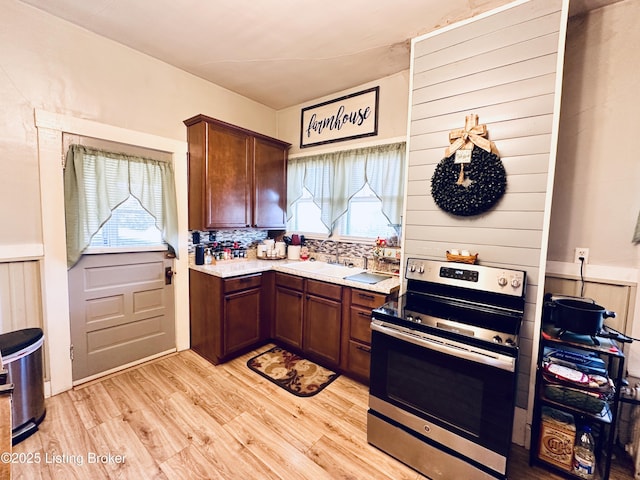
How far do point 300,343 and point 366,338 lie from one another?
77 cm

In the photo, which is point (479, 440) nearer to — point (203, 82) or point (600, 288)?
point (600, 288)

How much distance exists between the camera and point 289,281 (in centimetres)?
298

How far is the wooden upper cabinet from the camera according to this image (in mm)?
2850

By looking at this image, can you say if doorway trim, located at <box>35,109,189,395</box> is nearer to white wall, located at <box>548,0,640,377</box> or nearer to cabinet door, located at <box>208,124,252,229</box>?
cabinet door, located at <box>208,124,252,229</box>

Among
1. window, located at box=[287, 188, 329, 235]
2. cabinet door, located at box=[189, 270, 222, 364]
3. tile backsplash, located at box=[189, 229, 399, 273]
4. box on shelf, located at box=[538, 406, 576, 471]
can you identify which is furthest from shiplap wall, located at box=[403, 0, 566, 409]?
cabinet door, located at box=[189, 270, 222, 364]

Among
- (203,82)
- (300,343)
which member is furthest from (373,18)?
(300,343)

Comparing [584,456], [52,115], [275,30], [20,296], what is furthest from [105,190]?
[584,456]

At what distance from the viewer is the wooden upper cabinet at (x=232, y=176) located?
2.85 meters

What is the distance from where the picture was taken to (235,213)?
313 centimetres

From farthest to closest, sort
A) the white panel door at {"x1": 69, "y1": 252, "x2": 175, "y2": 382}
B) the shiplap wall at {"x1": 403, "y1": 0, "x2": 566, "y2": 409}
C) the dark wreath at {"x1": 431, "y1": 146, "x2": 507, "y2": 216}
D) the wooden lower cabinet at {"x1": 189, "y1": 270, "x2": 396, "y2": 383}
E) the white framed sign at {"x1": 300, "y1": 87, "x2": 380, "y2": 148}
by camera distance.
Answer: the white framed sign at {"x1": 300, "y1": 87, "x2": 380, "y2": 148}, the wooden lower cabinet at {"x1": 189, "y1": 270, "x2": 396, "y2": 383}, the white panel door at {"x1": 69, "y1": 252, "x2": 175, "y2": 382}, the dark wreath at {"x1": 431, "y1": 146, "x2": 507, "y2": 216}, the shiplap wall at {"x1": 403, "y1": 0, "x2": 566, "y2": 409}

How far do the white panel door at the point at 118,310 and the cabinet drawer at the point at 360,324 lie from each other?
184cm

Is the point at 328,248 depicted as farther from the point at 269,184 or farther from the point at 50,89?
the point at 50,89

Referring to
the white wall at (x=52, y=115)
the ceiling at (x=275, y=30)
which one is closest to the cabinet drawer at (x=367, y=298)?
the ceiling at (x=275, y=30)

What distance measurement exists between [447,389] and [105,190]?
288 centimetres
